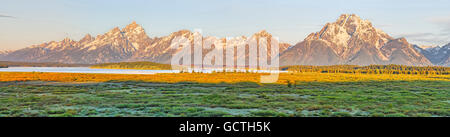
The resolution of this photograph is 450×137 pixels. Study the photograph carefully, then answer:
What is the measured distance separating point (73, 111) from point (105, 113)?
2.39m

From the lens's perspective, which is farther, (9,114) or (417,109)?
(417,109)
